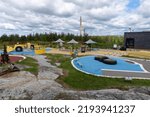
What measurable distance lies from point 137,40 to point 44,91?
38.1 meters

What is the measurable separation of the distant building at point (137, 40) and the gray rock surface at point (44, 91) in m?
32.6

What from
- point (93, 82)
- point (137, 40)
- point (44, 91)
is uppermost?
point (137, 40)

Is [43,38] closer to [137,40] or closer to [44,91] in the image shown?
[137,40]

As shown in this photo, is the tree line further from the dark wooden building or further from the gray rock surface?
the gray rock surface

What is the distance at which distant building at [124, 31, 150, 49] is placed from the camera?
44.1m

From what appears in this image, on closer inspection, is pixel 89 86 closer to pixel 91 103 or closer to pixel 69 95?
pixel 69 95

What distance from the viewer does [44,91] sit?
12.1 m

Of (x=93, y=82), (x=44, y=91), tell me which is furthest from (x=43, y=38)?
(x=44, y=91)

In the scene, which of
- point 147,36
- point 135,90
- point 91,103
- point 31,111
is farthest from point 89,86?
point 147,36

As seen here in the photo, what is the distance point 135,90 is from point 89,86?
10.8 ft

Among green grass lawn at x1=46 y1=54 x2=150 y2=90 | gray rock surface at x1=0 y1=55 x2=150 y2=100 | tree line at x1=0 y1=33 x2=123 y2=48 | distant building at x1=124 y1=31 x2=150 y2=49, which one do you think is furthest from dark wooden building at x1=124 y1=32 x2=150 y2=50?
gray rock surface at x1=0 y1=55 x2=150 y2=100

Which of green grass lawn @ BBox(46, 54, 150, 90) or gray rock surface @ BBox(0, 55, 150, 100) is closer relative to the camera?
gray rock surface @ BBox(0, 55, 150, 100)

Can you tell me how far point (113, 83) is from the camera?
1550 cm

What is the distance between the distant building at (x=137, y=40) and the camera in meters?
44.1
